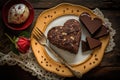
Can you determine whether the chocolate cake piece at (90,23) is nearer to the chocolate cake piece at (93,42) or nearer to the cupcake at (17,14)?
the chocolate cake piece at (93,42)

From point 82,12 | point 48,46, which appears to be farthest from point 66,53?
point 82,12

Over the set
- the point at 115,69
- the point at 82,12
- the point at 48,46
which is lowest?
the point at 115,69

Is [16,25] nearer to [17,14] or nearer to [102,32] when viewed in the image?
[17,14]

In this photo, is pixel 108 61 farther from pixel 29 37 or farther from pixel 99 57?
pixel 29 37

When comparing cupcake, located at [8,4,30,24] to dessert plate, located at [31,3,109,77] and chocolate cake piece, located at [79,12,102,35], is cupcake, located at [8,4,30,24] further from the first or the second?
chocolate cake piece, located at [79,12,102,35]

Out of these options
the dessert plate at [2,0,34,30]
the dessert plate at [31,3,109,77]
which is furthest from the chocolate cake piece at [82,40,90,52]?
the dessert plate at [2,0,34,30]

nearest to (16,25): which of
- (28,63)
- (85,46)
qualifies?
(28,63)

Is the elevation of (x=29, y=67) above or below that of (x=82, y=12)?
below
